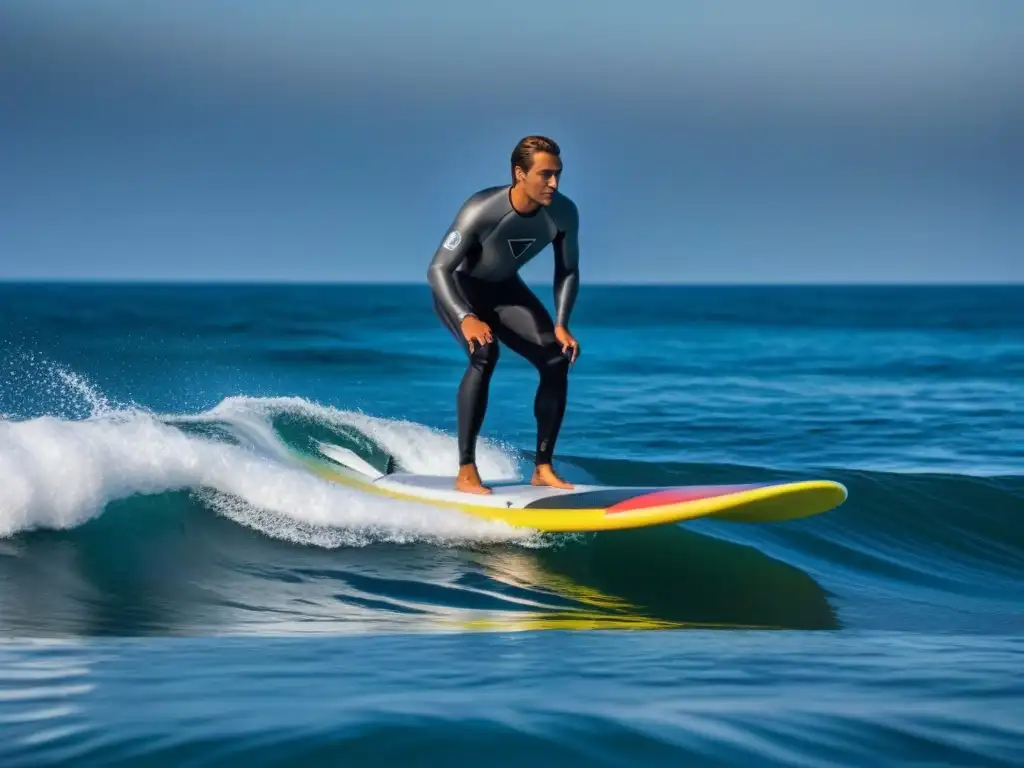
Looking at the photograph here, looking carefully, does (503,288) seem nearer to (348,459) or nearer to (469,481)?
(469,481)

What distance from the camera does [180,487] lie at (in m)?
6.35

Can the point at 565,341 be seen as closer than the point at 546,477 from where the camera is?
Yes

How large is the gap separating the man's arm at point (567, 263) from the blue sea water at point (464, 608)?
40.9 inches

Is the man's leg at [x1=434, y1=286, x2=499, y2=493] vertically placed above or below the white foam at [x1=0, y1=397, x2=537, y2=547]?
above

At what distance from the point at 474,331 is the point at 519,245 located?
1.54ft

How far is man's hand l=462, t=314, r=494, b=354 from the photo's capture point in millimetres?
5938

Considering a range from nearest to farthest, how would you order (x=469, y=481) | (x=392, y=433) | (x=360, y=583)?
(x=360, y=583)
(x=469, y=481)
(x=392, y=433)

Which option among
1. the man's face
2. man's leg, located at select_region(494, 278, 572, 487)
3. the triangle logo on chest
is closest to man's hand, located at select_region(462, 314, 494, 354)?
man's leg, located at select_region(494, 278, 572, 487)

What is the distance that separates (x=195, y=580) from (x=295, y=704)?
232 centimetres

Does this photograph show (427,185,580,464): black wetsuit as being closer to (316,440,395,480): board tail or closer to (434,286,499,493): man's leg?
(434,286,499,493): man's leg

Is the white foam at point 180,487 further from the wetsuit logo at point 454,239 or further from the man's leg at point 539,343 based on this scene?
the wetsuit logo at point 454,239

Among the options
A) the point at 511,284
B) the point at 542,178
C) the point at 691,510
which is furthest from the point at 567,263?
the point at 691,510

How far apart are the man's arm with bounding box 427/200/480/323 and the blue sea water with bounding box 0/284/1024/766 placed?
37.3 inches

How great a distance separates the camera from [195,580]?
5.39 metres
